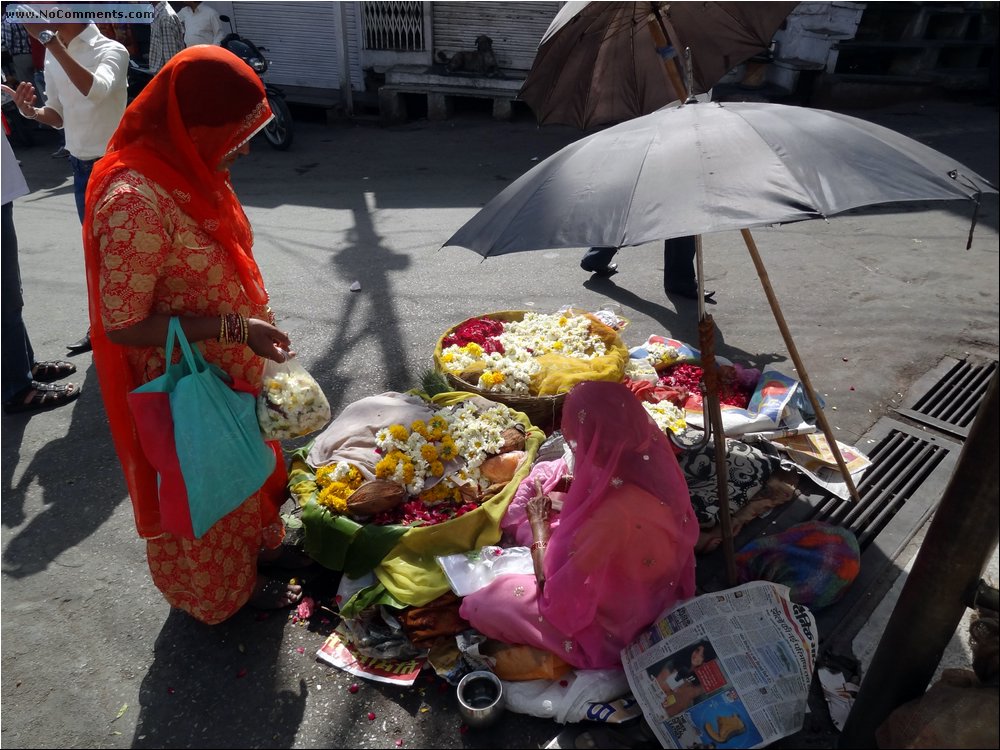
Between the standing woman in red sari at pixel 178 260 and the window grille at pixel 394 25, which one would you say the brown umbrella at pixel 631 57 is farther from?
the window grille at pixel 394 25

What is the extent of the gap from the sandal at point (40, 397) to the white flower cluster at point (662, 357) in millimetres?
3581

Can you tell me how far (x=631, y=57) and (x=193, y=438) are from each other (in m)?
2.85

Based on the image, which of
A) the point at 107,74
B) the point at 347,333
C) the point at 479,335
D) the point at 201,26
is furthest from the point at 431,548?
the point at 201,26

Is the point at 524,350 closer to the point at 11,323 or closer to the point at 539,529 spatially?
the point at 539,529

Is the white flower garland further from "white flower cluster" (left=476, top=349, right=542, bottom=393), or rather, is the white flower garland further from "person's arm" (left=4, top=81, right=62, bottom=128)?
"person's arm" (left=4, top=81, right=62, bottom=128)

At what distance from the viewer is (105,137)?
4637 millimetres

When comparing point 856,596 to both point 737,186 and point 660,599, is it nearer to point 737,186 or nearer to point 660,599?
point 660,599

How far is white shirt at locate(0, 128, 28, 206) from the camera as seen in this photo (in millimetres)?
3840

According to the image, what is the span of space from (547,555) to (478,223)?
1214mm

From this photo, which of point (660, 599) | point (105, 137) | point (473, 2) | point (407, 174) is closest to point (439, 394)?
point (660, 599)

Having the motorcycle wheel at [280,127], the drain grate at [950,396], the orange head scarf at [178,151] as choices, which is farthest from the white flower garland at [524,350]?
the motorcycle wheel at [280,127]

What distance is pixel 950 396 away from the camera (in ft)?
13.8

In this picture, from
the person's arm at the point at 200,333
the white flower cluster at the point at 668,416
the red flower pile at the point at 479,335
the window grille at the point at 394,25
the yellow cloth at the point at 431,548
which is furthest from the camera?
the window grille at the point at 394,25

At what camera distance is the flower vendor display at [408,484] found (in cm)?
287
